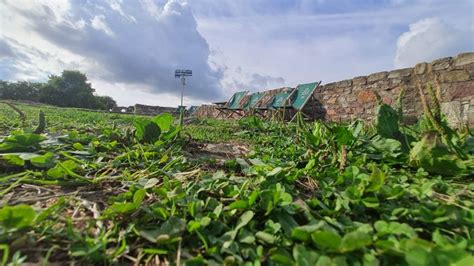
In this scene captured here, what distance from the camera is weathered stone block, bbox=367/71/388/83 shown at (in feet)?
17.3

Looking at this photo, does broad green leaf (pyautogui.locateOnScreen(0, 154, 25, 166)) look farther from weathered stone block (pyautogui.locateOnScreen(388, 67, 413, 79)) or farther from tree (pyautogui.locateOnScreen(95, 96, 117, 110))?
tree (pyautogui.locateOnScreen(95, 96, 117, 110))

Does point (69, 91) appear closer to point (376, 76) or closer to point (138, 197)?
point (376, 76)

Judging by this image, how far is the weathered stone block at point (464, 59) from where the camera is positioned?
3871 mm

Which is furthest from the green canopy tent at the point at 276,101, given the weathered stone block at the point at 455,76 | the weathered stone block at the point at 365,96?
the weathered stone block at the point at 455,76

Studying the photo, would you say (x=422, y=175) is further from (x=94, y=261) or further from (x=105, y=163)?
(x=105, y=163)

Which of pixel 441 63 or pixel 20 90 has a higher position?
pixel 441 63

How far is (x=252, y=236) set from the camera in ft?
2.01

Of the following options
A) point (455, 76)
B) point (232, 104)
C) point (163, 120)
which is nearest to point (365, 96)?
point (455, 76)

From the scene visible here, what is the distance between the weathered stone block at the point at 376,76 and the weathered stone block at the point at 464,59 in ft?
4.15

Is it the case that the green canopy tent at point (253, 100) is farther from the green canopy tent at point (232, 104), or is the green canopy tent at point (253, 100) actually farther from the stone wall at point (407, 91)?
the stone wall at point (407, 91)

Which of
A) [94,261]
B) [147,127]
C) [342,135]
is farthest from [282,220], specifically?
[147,127]

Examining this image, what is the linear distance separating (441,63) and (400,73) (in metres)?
0.73

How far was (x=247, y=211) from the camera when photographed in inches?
27.8

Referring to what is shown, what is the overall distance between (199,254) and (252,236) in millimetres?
125
